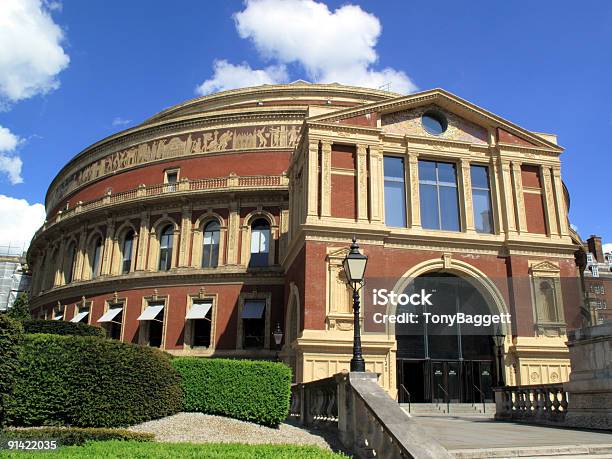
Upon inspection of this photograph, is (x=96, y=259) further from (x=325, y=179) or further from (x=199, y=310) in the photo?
(x=325, y=179)

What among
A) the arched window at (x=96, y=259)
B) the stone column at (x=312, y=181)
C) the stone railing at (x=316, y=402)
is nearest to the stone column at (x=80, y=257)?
the arched window at (x=96, y=259)

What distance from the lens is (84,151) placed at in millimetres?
41656

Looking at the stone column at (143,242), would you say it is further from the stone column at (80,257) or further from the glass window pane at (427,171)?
the glass window pane at (427,171)

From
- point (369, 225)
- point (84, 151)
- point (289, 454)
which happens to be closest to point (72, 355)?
point (289, 454)

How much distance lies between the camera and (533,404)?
15.3 metres

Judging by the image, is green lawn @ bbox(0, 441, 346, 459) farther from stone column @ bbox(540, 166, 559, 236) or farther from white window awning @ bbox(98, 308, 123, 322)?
white window awning @ bbox(98, 308, 123, 322)

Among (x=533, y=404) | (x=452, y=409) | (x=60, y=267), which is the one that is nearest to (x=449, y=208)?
(x=452, y=409)

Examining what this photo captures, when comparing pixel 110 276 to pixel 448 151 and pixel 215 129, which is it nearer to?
pixel 215 129

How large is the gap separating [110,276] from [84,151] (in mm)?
12770

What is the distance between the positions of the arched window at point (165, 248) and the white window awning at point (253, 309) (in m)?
5.77

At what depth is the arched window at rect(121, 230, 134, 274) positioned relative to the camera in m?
34.0

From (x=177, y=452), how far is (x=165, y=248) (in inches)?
1021

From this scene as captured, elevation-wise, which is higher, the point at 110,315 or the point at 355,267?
the point at 110,315

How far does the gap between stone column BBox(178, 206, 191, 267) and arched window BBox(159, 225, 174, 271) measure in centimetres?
118
